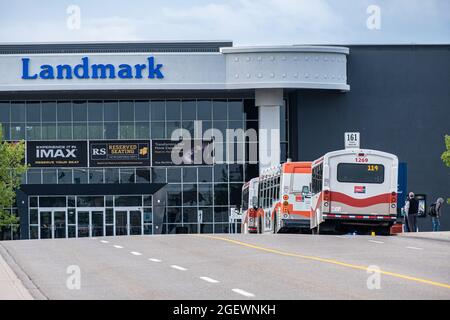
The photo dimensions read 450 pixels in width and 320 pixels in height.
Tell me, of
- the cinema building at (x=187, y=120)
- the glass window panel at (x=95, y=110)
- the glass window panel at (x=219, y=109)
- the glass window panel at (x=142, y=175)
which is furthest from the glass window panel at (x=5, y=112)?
the glass window panel at (x=219, y=109)

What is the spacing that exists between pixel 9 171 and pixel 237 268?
44.9m

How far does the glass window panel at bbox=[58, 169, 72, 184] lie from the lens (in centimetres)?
6494

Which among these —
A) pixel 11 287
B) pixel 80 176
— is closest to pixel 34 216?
pixel 80 176

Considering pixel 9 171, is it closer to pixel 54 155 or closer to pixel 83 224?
pixel 54 155

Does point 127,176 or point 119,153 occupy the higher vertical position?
point 119,153

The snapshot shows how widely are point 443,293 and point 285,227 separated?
2504 centimetres

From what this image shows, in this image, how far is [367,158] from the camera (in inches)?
1373

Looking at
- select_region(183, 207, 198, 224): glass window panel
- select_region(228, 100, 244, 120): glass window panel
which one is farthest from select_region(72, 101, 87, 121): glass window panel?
select_region(228, 100, 244, 120): glass window panel

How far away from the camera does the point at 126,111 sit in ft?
216

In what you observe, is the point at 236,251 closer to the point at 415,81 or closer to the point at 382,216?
the point at 382,216

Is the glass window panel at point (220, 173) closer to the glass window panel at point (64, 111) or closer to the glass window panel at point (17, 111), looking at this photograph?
the glass window panel at point (64, 111)

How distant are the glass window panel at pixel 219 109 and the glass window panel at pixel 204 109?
12.2 inches
